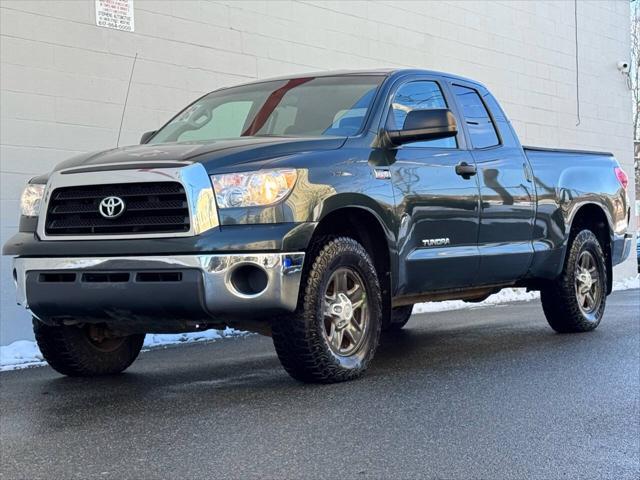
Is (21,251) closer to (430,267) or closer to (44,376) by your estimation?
(44,376)

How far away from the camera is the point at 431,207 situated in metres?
6.34

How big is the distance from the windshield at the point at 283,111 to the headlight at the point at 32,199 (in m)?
1.13

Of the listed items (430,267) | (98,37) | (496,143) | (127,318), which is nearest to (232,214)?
(127,318)

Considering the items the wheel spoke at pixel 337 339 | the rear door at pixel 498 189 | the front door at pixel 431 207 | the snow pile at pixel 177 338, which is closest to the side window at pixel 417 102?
the front door at pixel 431 207

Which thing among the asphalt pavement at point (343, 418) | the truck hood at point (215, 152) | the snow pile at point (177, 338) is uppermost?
the truck hood at point (215, 152)

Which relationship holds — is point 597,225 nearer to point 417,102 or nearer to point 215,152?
point 417,102

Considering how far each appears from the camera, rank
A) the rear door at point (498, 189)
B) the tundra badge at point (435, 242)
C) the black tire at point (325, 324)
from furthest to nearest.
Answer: the rear door at point (498, 189) < the tundra badge at point (435, 242) < the black tire at point (325, 324)

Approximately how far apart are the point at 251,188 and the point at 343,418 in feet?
4.29

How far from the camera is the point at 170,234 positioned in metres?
5.08

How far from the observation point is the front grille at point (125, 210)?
5113mm

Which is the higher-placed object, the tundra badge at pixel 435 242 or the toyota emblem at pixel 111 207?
the toyota emblem at pixel 111 207

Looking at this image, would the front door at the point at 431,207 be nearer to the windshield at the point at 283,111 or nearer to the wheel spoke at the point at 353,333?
the windshield at the point at 283,111

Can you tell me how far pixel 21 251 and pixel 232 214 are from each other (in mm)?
1317

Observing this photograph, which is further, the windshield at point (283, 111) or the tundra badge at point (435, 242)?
the tundra badge at point (435, 242)
